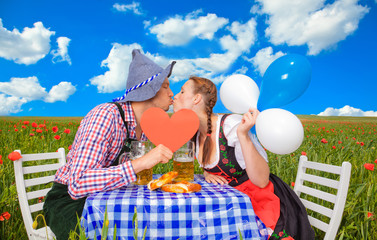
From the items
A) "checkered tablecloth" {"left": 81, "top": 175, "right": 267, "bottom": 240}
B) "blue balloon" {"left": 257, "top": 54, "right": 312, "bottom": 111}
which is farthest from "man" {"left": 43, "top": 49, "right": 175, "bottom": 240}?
"blue balloon" {"left": 257, "top": 54, "right": 312, "bottom": 111}

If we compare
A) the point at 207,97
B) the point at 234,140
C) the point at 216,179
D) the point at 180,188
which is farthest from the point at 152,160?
the point at 207,97

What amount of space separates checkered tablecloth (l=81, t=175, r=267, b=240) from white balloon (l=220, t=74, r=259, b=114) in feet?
2.38

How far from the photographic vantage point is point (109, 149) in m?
1.83

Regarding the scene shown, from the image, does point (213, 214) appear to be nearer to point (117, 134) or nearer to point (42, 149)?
point (117, 134)

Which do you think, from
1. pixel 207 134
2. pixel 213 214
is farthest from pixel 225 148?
pixel 213 214

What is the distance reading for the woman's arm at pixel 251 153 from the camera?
1765 mm

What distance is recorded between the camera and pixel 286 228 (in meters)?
1.78

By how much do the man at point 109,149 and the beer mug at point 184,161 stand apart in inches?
12.0

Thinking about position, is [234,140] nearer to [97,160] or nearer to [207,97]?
[207,97]

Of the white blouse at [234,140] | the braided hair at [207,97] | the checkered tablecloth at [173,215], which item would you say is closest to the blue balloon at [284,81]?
the white blouse at [234,140]

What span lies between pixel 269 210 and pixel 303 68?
93 cm

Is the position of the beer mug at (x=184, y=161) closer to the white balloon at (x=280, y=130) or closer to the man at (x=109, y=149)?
the man at (x=109, y=149)

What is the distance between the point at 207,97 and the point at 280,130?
2.57ft

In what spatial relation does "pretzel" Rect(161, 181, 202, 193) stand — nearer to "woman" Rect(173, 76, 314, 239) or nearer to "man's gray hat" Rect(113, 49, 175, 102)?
"woman" Rect(173, 76, 314, 239)
